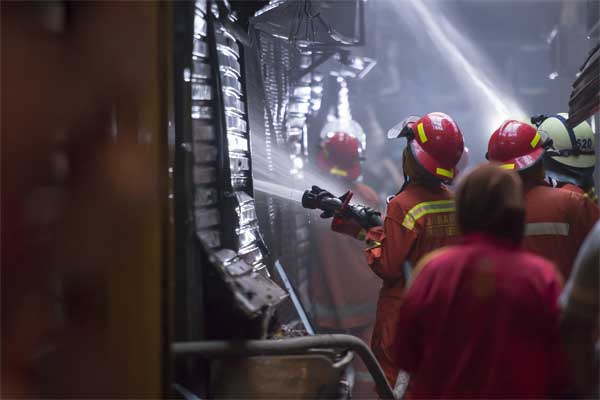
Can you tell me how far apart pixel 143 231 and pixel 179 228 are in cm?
47

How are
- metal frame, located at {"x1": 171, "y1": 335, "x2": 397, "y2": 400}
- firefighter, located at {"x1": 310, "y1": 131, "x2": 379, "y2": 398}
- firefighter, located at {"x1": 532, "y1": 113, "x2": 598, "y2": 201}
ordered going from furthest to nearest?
firefighter, located at {"x1": 310, "y1": 131, "x2": 379, "y2": 398} → firefighter, located at {"x1": 532, "y1": 113, "x2": 598, "y2": 201} → metal frame, located at {"x1": 171, "y1": 335, "x2": 397, "y2": 400}

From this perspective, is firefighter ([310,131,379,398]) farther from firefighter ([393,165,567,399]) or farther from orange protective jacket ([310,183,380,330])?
firefighter ([393,165,567,399])

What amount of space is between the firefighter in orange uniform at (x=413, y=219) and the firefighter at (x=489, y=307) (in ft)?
5.47

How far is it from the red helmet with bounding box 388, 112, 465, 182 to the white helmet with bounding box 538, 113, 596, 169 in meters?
0.70

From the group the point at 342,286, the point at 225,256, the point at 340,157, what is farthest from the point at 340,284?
the point at 225,256

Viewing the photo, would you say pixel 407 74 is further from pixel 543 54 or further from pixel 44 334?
pixel 44 334

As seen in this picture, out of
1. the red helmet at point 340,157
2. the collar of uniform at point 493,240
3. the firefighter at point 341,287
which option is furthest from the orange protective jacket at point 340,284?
the collar of uniform at point 493,240

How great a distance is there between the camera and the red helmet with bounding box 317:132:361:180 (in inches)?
313

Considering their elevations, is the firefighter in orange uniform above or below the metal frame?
above

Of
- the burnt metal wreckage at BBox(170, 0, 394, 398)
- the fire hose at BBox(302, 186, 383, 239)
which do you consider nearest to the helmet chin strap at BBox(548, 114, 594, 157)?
the fire hose at BBox(302, 186, 383, 239)

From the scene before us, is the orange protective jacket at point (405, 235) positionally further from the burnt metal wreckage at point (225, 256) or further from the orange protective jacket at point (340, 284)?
the orange protective jacket at point (340, 284)

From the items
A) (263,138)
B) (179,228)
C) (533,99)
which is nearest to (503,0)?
(533,99)

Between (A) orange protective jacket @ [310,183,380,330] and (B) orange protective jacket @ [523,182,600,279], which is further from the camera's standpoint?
(A) orange protective jacket @ [310,183,380,330]

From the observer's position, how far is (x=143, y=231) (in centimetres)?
283
